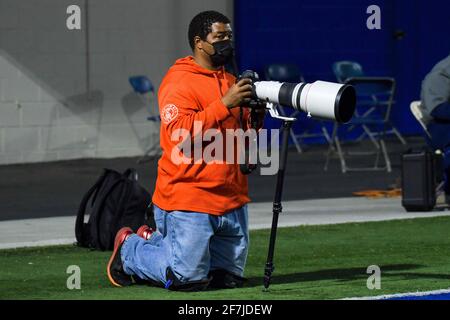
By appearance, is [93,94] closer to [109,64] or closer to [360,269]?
[109,64]

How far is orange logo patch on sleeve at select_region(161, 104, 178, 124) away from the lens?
8.07m

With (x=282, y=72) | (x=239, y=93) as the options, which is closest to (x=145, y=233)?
(x=239, y=93)

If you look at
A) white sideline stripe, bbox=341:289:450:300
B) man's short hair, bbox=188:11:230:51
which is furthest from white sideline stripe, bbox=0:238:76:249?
white sideline stripe, bbox=341:289:450:300

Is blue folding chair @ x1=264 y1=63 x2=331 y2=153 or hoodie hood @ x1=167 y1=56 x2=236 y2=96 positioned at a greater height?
hoodie hood @ x1=167 y1=56 x2=236 y2=96

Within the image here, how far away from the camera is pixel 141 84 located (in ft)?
57.8

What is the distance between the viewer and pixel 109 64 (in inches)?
703

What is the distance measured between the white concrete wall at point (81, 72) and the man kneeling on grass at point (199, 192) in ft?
29.1

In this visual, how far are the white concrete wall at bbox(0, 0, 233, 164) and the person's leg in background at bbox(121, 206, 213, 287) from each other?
8.76 metres

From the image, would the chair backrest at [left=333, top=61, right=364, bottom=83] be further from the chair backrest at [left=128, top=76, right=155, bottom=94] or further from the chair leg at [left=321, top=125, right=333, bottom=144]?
the chair backrest at [left=128, top=76, right=155, bottom=94]

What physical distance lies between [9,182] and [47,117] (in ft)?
6.04

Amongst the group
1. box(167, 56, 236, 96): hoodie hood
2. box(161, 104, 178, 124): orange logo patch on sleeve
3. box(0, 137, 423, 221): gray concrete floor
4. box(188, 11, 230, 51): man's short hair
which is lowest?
box(0, 137, 423, 221): gray concrete floor

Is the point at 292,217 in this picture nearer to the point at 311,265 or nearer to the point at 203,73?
the point at 311,265

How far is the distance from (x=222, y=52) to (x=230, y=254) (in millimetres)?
1167

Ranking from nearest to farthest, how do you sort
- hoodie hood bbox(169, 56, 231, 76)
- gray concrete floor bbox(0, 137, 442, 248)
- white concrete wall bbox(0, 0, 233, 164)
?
hoodie hood bbox(169, 56, 231, 76), gray concrete floor bbox(0, 137, 442, 248), white concrete wall bbox(0, 0, 233, 164)
